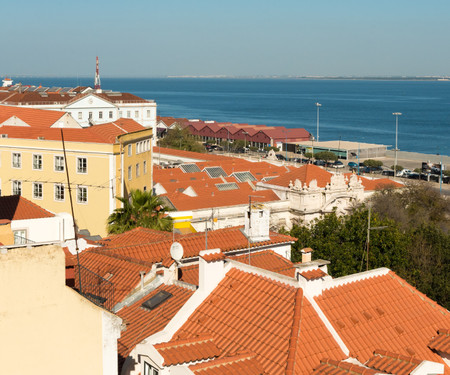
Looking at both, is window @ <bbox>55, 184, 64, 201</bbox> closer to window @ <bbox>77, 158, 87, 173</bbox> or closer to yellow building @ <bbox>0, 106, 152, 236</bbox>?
yellow building @ <bbox>0, 106, 152, 236</bbox>

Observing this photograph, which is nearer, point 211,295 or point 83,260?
point 211,295

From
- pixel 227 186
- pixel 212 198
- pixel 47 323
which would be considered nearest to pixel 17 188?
pixel 212 198

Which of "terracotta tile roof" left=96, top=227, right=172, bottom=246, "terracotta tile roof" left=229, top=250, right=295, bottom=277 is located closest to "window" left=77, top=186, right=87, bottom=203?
"terracotta tile roof" left=96, top=227, right=172, bottom=246

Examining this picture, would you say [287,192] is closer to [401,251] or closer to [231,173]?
[231,173]

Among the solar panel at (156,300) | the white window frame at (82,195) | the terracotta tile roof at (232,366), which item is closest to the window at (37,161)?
the white window frame at (82,195)

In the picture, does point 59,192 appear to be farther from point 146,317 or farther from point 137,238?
point 146,317

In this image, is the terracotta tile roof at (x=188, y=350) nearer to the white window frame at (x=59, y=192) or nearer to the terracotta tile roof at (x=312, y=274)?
the terracotta tile roof at (x=312, y=274)

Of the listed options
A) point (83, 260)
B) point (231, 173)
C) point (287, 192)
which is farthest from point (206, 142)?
point (83, 260)
